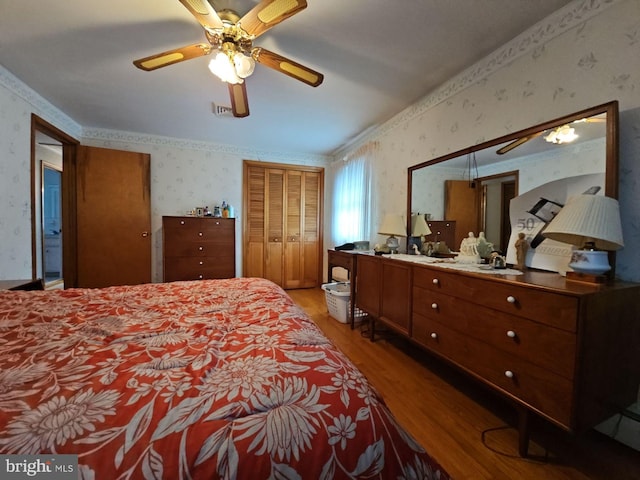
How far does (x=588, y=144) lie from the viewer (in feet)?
4.49

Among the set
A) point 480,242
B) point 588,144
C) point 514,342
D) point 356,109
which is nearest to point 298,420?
point 514,342

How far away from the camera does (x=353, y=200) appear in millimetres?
3775

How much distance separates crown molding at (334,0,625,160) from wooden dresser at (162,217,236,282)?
8.72 ft

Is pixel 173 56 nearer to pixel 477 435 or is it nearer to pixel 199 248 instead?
pixel 199 248

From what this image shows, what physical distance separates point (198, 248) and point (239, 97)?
2177 millimetres

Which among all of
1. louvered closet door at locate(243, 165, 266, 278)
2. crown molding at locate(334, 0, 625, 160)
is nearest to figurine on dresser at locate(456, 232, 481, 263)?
crown molding at locate(334, 0, 625, 160)

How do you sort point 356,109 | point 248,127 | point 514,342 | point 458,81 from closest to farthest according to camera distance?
point 514,342, point 458,81, point 356,109, point 248,127

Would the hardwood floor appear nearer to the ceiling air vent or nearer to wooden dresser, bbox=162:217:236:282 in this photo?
wooden dresser, bbox=162:217:236:282

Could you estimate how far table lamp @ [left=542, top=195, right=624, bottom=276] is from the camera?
1132mm

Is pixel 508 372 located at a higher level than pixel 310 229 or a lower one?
lower

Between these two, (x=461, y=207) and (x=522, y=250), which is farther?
(x=461, y=207)

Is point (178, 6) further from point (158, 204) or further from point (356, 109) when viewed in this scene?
point (158, 204)

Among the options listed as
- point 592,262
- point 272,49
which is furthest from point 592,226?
point 272,49

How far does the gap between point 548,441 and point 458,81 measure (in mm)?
2396
